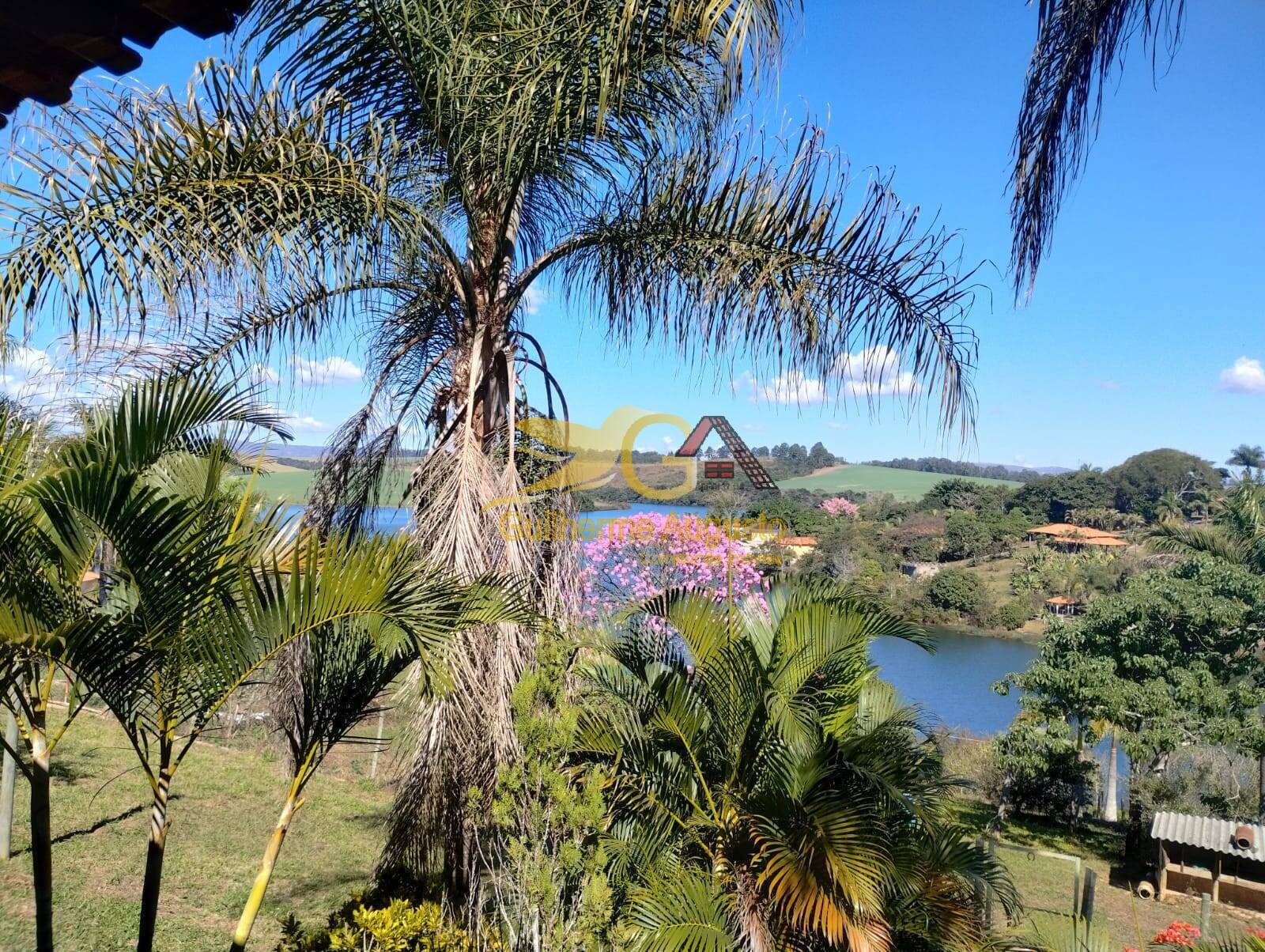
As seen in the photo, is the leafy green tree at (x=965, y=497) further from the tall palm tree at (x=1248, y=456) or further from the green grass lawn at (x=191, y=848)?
the green grass lawn at (x=191, y=848)

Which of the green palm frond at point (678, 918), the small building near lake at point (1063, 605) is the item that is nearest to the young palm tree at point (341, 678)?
the green palm frond at point (678, 918)

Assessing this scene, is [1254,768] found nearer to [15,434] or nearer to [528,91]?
[528,91]

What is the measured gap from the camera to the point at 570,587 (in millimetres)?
4512

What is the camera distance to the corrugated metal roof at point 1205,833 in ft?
38.8

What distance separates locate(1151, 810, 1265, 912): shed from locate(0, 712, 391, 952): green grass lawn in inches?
445

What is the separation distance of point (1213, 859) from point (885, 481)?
28.3 m

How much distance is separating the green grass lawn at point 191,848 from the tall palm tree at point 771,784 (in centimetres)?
320

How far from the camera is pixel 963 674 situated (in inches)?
1145

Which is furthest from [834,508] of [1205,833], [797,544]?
[1205,833]

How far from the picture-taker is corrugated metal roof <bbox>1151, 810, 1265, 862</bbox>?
11820 millimetres

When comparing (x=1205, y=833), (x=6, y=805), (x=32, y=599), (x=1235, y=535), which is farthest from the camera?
(x=1235, y=535)

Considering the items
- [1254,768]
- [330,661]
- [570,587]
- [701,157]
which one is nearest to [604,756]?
[570,587]

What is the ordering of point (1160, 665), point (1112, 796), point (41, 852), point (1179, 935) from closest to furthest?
point (41, 852) → point (1179, 935) → point (1160, 665) → point (1112, 796)

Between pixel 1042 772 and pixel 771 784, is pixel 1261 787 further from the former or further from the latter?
pixel 771 784
